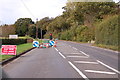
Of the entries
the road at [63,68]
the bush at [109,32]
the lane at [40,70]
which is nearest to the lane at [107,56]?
the road at [63,68]

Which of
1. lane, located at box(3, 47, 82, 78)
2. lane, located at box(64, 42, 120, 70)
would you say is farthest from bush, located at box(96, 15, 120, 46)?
lane, located at box(3, 47, 82, 78)

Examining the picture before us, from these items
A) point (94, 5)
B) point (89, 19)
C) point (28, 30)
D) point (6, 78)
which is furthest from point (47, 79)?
point (28, 30)

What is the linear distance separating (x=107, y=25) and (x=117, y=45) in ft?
18.9

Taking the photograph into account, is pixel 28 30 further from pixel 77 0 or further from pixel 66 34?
pixel 77 0

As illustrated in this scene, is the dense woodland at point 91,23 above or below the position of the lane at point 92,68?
above

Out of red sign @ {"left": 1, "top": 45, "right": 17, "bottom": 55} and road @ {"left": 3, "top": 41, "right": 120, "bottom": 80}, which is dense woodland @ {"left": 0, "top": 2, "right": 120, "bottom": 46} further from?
red sign @ {"left": 1, "top": 45, "right": 17, "bottom": 55}

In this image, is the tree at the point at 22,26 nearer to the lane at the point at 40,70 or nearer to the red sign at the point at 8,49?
the red sign at the point at 8,49

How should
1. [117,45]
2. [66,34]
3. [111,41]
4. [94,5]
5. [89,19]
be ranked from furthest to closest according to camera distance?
[66,34] → [89,19] → [94,5] → [111,41] → [117,45]

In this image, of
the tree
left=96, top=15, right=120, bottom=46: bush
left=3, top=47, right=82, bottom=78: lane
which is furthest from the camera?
the tree

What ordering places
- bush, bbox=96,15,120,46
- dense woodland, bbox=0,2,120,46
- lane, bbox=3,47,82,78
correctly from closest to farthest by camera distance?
lane, bbox=3,47,82,78 < bush, bbox=96,15,120,46 < dense woodland, bbox=0,2,120,46

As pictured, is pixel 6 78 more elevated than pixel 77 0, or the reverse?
A: pixel 77 0

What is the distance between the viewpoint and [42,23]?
140m

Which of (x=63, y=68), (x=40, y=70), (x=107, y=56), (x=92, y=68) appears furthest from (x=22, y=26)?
(x=40, y=70)

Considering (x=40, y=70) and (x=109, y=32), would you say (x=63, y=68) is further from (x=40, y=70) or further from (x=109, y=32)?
(x=109, y=32)
